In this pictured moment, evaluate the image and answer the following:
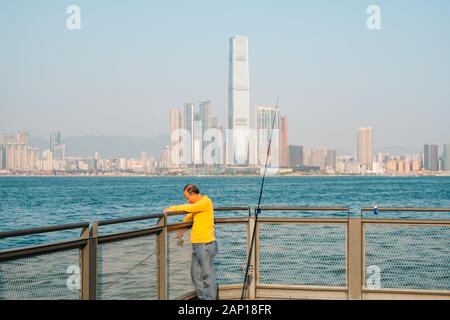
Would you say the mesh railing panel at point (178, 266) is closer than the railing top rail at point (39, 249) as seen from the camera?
No

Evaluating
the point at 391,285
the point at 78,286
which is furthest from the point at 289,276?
the point at 78,286

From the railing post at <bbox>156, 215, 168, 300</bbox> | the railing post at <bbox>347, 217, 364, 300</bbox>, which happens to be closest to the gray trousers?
the railing post at <bbox>156, 215, 168, 300</bbox>

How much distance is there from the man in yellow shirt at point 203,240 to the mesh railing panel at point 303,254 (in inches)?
40.8

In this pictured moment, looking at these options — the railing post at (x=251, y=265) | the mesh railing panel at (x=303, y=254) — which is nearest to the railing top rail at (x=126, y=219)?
the railing post at (x=251, y=265)

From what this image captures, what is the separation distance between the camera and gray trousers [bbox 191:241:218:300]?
8344 mm

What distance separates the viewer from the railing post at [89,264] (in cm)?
646

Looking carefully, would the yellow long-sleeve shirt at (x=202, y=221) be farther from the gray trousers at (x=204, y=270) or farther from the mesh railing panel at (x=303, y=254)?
the mesh railing panel at (x=303, y=254)

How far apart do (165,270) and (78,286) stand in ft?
6.06

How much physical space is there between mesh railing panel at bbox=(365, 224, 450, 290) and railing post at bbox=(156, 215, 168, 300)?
2428mm

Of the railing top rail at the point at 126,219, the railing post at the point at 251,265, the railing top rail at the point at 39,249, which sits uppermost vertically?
the railing top rail at the point at 126,219

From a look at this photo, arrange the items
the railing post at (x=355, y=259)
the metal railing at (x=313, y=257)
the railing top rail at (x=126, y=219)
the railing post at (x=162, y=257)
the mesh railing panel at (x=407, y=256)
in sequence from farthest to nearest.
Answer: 1. the railing post at (x=355, y=259)
2. the mesh railing panel at (x=407, y=256)
3. the metal railing at (x=313, y=257)
4. the railing post at (x=162, y=257)
5. the railing top rail at (x=126, y=219)

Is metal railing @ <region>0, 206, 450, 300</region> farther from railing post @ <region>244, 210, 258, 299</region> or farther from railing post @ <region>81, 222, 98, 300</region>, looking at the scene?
railing post @ <region>81, 222, 98, 300</region>
